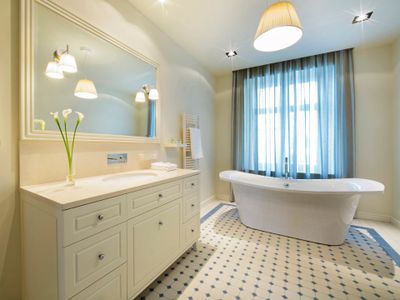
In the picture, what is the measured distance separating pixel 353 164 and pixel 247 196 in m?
1.75

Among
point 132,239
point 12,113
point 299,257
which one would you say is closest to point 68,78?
point 12,113

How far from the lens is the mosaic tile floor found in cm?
142

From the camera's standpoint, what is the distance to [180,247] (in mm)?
1696

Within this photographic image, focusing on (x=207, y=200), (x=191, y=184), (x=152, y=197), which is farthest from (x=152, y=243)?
(x=207, y=200)

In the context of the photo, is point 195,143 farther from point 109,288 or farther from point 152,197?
point 109,288

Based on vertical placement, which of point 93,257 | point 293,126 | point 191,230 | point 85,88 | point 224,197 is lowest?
point 224,197

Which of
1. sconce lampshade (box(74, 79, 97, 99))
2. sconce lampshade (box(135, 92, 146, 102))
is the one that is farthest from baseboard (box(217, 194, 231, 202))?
sconce lampshade (box(74, 79, 97, 99))

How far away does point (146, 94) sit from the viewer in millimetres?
2104

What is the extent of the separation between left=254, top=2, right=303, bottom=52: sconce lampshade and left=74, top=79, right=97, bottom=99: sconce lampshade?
143 cm

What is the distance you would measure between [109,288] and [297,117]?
3275 mm

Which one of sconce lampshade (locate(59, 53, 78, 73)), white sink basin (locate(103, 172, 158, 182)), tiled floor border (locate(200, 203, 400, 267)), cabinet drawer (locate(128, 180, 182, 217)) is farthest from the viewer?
tiled floor border (locate(200, 203, 400, 267))

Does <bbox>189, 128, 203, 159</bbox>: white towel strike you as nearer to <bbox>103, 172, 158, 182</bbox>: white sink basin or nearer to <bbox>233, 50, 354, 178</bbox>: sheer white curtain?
<bbox>233, 50, 354, 178</bbox>: sheer white curtain

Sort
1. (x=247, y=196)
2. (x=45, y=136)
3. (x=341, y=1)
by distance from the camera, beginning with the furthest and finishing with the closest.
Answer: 1. (x=247, y=196)
2. (x=341, y=1)
3. (x=45, y=136)

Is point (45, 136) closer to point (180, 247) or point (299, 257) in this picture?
point (180, 247)
